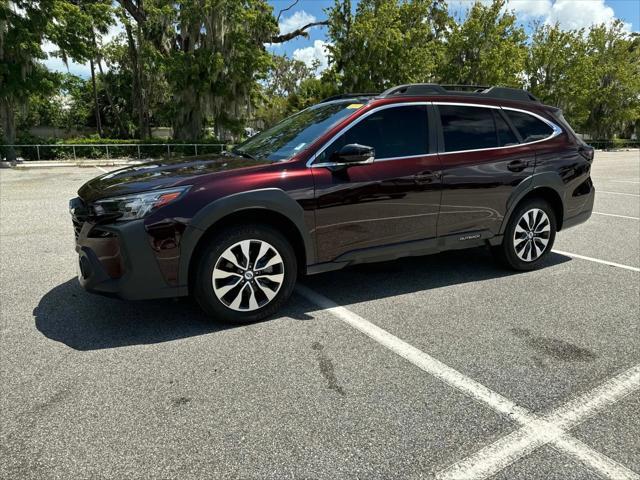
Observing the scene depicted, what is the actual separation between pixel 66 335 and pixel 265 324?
4.74 ft

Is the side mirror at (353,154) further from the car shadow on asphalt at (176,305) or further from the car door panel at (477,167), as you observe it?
the car shadow on asphalt at (176,305)

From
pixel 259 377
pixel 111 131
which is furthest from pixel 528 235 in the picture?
pixel 111 131

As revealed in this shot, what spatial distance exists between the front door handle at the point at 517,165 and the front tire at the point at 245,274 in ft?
8.06

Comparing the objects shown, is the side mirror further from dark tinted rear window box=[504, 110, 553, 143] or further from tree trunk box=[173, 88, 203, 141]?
tree trunk box=[173, 88, 203, 141]

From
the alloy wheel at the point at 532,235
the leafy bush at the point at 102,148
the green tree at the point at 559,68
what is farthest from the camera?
the green tree at the point at 559,68

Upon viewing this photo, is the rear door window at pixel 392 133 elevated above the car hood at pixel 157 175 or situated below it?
above

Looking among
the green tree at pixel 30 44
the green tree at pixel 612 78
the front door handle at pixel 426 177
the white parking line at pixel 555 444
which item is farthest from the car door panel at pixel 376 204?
the green tree at pixel 612 78

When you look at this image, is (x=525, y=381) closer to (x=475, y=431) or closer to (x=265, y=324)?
(x=475, y=431)

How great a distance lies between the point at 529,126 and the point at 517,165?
1.76ft

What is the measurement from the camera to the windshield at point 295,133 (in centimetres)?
396

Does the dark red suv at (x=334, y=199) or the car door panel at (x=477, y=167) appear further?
the car door panel at (x=477, y=167)

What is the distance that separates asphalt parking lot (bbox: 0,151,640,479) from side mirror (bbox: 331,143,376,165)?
125cm

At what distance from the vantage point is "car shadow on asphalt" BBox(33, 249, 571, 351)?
137 inches

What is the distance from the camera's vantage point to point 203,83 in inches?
1016
